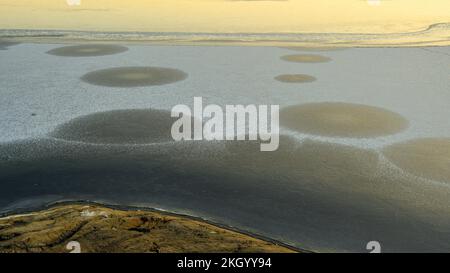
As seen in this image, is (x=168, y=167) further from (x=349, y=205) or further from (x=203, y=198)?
(x=349, y=205)

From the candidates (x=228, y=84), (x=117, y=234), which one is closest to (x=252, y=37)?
(x=228, y=84)

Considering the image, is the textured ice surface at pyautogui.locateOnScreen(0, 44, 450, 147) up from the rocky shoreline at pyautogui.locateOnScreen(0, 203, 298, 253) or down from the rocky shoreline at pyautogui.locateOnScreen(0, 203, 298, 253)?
up

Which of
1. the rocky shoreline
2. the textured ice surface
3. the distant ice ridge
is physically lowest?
the rocky shoreline

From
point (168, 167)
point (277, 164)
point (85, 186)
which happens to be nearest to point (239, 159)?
point (277, 164)

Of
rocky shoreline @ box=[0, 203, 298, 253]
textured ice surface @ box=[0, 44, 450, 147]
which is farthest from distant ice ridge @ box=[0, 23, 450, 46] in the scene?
rocky shoreline @ box=[0, 203, 298, 253]

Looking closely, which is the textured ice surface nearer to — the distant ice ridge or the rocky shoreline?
the distant ice ridge

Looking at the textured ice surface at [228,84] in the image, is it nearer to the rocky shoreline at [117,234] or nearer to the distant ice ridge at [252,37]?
the distant ice ridge at [252,37]

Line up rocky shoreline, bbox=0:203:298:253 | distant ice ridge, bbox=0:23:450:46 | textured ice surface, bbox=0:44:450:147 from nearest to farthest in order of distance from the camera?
1. rocky shoreline, bbox=0:203:298:253
2. textured ice surface, bbox=0:44:450:147
3. distant ice ridge, bbox=0:23:450:46

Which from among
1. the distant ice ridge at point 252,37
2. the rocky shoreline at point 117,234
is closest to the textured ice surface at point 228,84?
the distant ice ridge at point 252,37
